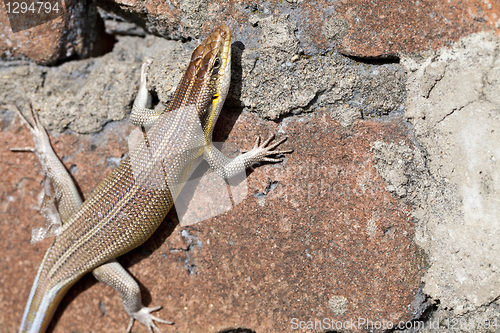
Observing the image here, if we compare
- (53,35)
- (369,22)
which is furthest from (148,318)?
(369,22)

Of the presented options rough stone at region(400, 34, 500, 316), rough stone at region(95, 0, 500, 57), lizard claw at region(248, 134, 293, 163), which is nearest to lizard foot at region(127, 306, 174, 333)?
lizard claw at region(248, 134, 293, 163)

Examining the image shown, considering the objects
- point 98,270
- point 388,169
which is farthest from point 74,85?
point 388,169

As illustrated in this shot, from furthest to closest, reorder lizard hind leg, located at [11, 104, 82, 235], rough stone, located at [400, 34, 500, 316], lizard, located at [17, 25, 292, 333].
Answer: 1. lizard hind leg, located at [11, 104, 82, 235]
2. lizard, located at [17, 25, 292, 333]
3. rough stone, located at [400, 34, 500, 316]

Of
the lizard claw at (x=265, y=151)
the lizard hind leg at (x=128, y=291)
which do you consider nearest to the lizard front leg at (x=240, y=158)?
the lizard claw at (x=265, y=151)

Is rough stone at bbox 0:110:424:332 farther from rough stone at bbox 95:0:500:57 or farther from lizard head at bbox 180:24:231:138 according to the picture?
rough stone at bbox 95:0:500:57

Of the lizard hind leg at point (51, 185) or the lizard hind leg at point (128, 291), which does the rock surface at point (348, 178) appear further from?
the lizard hind leg at point (51, 185)

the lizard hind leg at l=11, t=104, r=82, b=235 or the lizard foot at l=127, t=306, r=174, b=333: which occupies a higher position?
the lizard hind leg at l=11, t=104, r=82, b=235

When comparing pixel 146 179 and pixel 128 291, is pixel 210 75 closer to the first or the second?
pixel 146 179

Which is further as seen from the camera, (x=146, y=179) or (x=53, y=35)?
(x=53, y=35)
